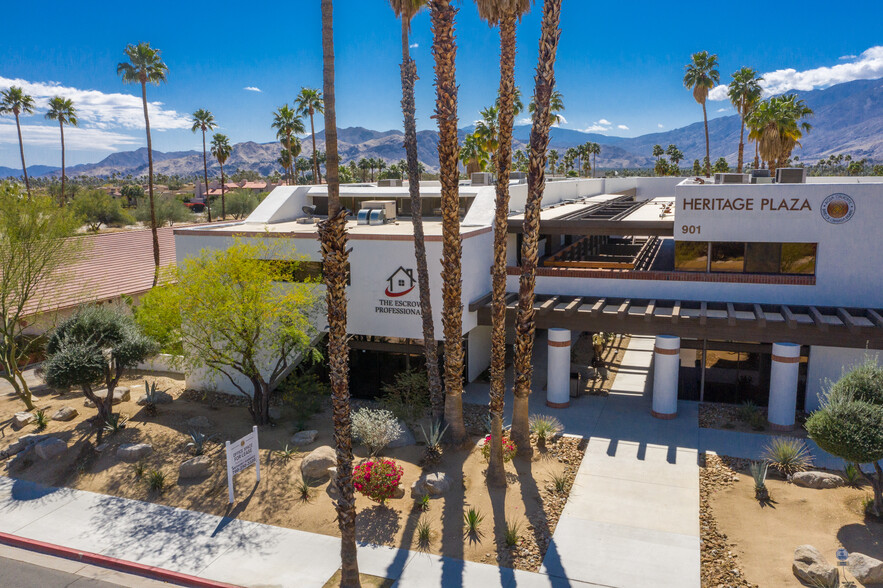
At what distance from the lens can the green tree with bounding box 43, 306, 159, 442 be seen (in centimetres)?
1927

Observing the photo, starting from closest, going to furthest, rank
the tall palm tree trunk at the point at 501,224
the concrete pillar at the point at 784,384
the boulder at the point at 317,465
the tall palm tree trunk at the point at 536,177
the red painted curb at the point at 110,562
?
the red painted curb at the point at 110,562, the tall palm tree trunk at the point at 536,177, the tall palm tree trunk at the point at 501,224, the boulder at the point at 317,465, the concrete pillar at the point at 784,384

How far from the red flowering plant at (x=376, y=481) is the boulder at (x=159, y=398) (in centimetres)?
1116

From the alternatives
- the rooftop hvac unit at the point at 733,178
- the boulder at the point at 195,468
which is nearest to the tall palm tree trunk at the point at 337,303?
the boulder at the point at 195,468

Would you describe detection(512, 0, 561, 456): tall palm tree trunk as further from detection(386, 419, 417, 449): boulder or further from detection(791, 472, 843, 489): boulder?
detection(791, 472, 843, 489): boulder

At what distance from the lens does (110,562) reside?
531 inches

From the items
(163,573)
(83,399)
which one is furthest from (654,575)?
(83,399)

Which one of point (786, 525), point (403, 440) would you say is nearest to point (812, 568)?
point (786, 525)

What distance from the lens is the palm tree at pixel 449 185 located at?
15.2m

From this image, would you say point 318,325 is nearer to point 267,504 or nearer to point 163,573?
point 267,504

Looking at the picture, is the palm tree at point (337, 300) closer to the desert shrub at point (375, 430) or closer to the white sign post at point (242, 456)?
the white sign post at point (242, 456)

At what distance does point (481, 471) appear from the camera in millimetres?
16750

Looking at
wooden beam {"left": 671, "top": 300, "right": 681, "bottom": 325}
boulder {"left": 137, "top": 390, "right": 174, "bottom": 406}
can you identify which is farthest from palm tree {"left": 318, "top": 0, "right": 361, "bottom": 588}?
boulder {"left": 137, "top": 390, "right": 174, "bottom": 406}

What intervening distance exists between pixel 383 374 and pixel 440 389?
4.62m

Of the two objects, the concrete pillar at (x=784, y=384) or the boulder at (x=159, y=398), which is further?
the boulder at (x=159, y=398)
